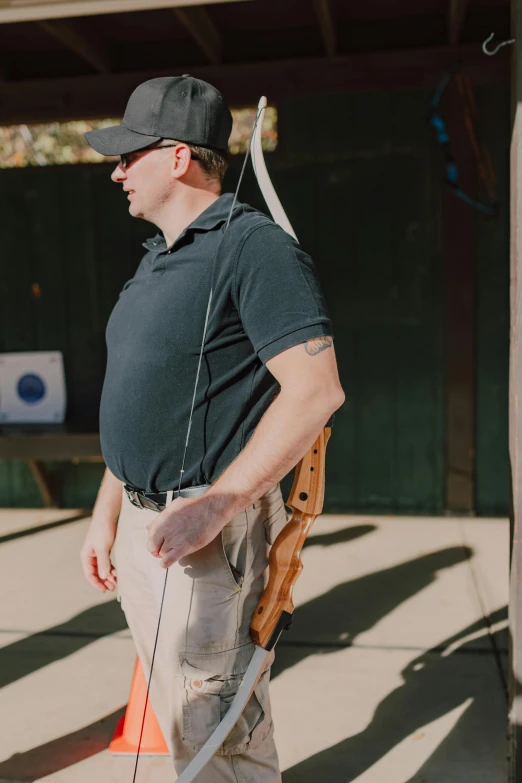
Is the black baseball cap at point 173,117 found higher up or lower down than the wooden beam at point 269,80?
lower down

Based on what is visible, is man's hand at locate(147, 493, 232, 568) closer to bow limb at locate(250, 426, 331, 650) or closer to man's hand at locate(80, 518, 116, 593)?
bow limb at locate(250, 426, 331, 650)

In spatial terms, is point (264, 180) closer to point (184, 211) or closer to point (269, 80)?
point (184, 211)

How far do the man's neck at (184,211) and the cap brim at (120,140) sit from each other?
144 millimetres

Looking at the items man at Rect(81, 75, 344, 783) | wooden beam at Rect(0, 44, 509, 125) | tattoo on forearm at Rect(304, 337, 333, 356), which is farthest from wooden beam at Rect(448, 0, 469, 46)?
tattoo on forearm at Rect(304, 337, 333, 356)

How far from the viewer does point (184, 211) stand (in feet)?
5.86

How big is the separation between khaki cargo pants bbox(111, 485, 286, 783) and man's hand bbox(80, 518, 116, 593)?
0.54 feet

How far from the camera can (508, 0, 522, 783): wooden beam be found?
6.40ft

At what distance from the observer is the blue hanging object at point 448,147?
423 centimetres

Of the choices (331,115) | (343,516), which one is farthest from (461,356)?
(331,115)

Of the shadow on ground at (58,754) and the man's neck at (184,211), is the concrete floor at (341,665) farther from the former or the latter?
the man's neck at (184,211)

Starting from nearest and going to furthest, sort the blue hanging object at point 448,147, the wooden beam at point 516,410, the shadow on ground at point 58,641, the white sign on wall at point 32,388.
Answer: the wooden beam at point 516,410 < the shadow on ground at point 58,641 < the blue hanging object at point 448,147 < the white sign on wall at point 32,388

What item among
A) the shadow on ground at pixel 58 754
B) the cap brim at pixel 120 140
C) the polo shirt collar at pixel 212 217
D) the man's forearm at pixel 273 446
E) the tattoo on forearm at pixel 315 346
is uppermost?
the cap brim at pixel 120 140

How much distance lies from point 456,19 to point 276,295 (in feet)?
9.77

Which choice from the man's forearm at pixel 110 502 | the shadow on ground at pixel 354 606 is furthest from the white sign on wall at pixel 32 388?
the man's forearm at pixel 110 502
